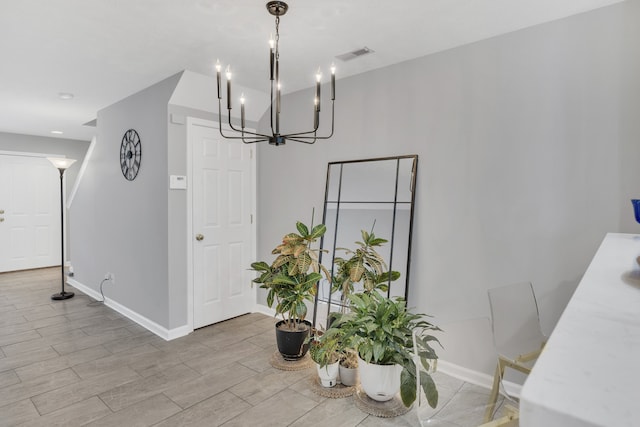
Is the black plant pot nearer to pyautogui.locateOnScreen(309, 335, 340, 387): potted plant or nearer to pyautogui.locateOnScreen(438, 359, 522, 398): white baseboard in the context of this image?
pyautogui.locateOnScreen(309, 335, 340, 387): potted plant

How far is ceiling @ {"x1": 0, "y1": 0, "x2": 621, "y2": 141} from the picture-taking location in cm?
208

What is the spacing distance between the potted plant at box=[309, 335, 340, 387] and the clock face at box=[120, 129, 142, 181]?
8.69 feet

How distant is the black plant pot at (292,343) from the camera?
2.86m

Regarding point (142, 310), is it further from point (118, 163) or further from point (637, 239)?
point (637, 239)

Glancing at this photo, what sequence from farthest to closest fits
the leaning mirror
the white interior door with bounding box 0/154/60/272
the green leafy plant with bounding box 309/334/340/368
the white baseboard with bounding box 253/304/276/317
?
the white interior door with bounding box 0/154/60/272
the white baseboard with bounding box 253/304/276/317
the leaning mirror
the green leafy plant with bounding box 309/334/340/368

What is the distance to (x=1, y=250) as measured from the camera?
236 inches

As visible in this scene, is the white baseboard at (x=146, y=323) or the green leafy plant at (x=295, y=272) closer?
the green leafy plant at (x=295, y=272)

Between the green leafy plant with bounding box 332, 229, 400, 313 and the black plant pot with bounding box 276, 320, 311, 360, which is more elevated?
the green leafy plant with bounding box 332, 229, 400, 313

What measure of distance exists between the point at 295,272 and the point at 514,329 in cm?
147

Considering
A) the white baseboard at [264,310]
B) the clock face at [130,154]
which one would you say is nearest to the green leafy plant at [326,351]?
the white baseboard at [264,310]

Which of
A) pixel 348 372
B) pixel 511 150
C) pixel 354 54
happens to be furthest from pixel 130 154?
pixel 511 150

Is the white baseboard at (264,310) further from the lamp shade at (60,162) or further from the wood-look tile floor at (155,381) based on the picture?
the lamp shade at (60,162)

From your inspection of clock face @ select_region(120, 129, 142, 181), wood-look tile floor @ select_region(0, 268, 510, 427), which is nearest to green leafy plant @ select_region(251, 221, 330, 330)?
wood-look tile floor @ select_region(0, 268, 510, 427)

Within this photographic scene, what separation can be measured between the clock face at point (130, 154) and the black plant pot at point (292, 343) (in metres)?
2.29
